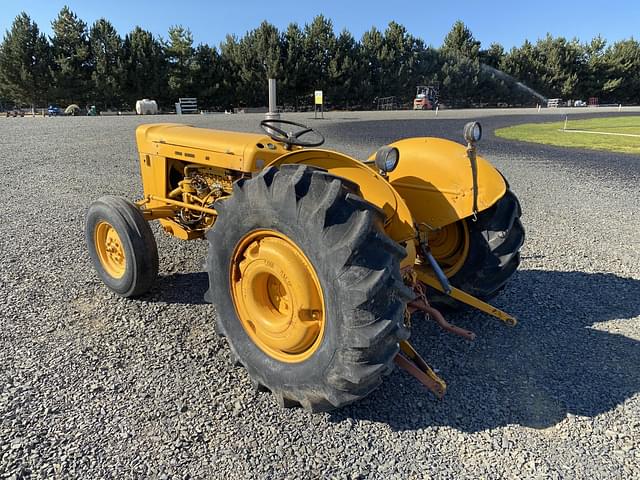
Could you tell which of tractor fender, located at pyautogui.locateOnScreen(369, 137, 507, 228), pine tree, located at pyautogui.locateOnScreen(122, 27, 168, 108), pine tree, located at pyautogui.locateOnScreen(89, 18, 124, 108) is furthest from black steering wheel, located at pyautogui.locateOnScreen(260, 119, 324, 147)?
pine tree, located at pyautogui.locateOnScreen(122, 27, 168, 108)

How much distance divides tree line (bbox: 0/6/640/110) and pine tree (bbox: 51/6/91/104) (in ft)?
0.28

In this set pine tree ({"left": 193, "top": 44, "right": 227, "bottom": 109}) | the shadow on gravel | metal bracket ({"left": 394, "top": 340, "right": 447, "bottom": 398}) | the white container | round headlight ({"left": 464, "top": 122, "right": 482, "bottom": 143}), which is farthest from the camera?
pine tree ({"left": 193, "top": 44, "right": 227, "bottom": 109})

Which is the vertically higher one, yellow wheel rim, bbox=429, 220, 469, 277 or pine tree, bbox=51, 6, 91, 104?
pine tree, bbox=51, 6, 91, 104

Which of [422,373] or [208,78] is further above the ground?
[208,78]

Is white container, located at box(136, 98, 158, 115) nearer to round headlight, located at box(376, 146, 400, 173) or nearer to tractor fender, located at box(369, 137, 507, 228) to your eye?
tractor fender, located at box(369, 137, 507, 228)

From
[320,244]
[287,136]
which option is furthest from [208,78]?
[320,244]

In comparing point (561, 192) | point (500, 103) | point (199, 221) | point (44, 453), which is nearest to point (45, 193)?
point (199, 221)

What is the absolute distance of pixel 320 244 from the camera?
1.93 m

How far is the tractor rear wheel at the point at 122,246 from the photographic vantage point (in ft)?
10.7

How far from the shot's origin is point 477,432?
2.19 metres

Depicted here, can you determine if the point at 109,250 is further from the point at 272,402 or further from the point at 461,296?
the point at 461,296

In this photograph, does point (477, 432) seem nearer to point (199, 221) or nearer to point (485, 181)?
point (485, 181)

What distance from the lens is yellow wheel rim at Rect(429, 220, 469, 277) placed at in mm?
3145

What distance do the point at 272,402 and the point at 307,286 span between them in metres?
0.73
